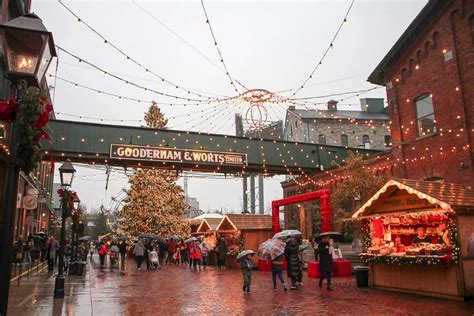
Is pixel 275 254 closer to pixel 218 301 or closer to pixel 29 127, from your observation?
pixel 218 301

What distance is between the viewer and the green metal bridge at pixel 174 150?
2352 cm

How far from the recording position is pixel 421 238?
12570 mm

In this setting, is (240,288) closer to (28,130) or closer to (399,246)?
(399,246)

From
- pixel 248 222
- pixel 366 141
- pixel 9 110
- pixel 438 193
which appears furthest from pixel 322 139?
pixel 9 110

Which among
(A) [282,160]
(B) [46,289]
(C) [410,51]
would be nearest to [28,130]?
(B) [46,289]

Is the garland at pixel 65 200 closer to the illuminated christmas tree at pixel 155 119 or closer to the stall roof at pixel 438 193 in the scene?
the stall roof at pixel 438 193

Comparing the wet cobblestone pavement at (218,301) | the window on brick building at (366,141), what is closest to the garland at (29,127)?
the wet cobblestone pavement at (218,301)

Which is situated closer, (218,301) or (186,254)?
(218,301)

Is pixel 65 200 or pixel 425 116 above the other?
pixel 425 116

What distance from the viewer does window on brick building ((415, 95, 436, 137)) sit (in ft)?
67.0

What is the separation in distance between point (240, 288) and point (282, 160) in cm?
1578

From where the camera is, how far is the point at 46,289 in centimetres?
1316

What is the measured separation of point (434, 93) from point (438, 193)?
10.7 meters

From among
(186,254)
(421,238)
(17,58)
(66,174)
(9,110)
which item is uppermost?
(17,58)
